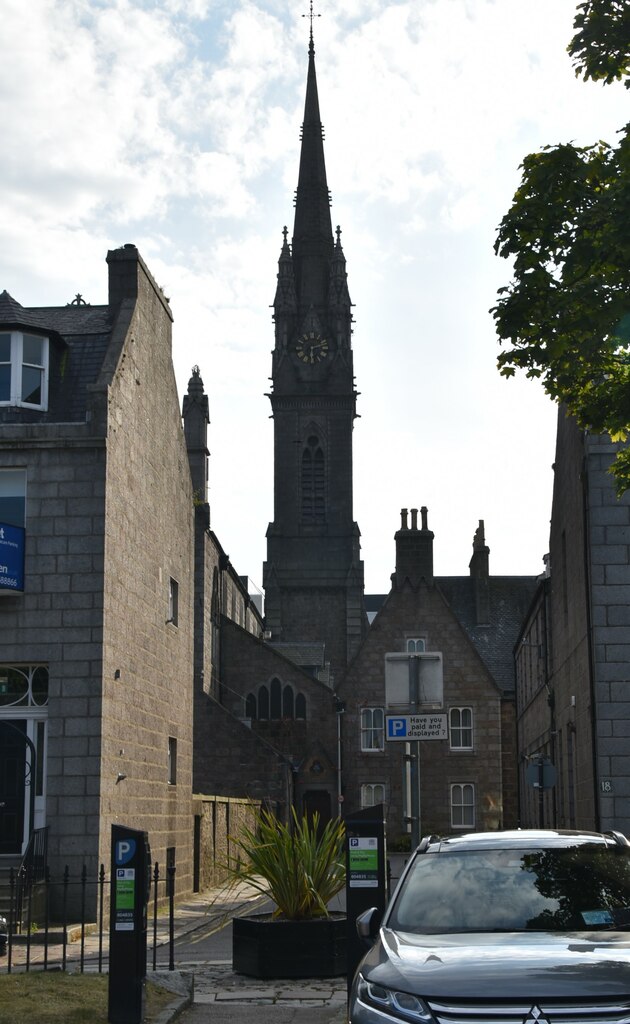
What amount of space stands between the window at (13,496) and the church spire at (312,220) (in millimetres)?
61525

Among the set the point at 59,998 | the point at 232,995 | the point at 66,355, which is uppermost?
the point at 66,355

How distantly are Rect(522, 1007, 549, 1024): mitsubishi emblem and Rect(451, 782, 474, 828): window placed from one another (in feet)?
133

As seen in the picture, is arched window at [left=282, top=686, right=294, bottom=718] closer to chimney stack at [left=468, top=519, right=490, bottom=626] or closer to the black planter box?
chimney stack at [left=468, top=519, right=490, bottom=626]

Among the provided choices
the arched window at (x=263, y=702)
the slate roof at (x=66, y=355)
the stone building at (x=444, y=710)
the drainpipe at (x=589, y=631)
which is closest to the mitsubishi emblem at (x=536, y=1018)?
the drainpipe at (x=589, y=631)

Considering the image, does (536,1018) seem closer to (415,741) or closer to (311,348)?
(415,741)

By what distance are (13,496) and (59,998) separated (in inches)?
446

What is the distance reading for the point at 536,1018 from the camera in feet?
19.6

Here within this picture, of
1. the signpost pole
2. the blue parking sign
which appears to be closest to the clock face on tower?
the signpost pole

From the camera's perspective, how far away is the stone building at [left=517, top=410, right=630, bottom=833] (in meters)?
20.8

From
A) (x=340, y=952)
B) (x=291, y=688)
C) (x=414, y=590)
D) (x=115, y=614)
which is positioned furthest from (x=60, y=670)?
(x=291, y=688)

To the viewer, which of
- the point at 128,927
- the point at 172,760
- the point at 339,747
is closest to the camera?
the point at 128,927

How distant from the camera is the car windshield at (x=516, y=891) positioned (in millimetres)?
7352

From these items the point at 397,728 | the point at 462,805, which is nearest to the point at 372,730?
the point at 462,805

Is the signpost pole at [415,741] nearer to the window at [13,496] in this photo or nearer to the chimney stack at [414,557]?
the window at [13,496]
